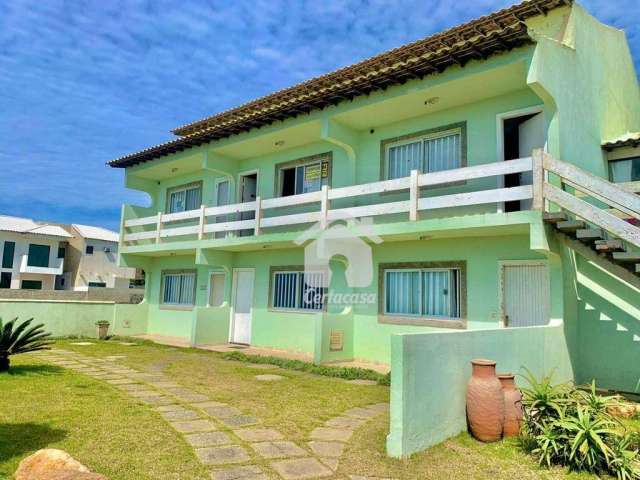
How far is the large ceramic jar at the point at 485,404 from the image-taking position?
583 cm

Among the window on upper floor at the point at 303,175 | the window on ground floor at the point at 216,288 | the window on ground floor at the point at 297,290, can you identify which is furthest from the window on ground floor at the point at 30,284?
the window on upper floor at the point at 303,175

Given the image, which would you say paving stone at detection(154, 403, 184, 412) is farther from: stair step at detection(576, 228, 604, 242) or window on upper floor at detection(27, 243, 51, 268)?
window on upper floor at detection(27, 243, 51, 268)

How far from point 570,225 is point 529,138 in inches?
114

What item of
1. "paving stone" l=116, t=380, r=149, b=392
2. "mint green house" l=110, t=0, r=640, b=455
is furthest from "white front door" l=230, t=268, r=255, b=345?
"paving stone" l=116, t=380, r=149, b=392

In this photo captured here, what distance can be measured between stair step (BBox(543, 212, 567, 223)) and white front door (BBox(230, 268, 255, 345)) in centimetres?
979

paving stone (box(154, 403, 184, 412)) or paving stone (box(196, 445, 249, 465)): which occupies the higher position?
paving stone (box(154, 403, 184, 412))

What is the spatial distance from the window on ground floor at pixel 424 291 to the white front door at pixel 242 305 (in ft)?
17.7

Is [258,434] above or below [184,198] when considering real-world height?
below

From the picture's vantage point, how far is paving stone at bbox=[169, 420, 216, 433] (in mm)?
6054

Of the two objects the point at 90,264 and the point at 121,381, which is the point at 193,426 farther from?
the point at 90,264

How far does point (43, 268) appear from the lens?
140ft

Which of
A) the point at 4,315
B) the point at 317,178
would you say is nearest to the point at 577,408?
the point at 317,178

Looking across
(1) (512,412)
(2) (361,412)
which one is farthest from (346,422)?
(1) (512,412)
